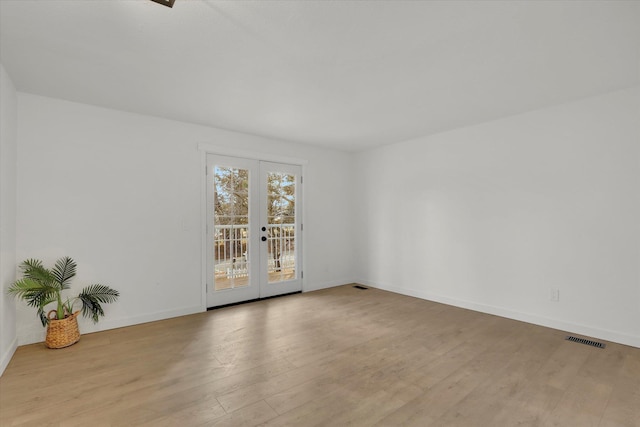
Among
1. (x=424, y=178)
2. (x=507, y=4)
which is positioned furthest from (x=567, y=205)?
(x=507, y=4)

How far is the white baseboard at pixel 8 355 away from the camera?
97.1 inches

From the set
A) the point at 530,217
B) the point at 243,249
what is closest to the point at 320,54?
the point at 243,249

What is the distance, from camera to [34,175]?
3100mm

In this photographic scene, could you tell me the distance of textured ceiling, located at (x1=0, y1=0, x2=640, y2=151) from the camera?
1.88 meters

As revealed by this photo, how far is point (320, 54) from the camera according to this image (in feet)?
7.71

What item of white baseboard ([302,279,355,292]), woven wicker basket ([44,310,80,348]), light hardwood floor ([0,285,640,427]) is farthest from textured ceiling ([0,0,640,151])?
white baseboard ([302,279,355,292])

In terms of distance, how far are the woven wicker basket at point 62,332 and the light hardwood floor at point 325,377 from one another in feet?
0.30

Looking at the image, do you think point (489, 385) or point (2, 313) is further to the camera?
point (2, 313)

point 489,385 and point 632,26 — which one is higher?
point 632,26

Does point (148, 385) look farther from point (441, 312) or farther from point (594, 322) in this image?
point (594, 322)

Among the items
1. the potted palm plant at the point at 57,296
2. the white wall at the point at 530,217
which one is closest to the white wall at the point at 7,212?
the potted palm plant at the point at 57,296

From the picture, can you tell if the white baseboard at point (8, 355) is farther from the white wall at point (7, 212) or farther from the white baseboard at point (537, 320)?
the white baseboard at point (537, 320)

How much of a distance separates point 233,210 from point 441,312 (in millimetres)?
3183

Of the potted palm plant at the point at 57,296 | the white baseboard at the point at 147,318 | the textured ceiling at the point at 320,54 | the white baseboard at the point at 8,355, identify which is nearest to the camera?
the textured ceiling at the point at 320,54
